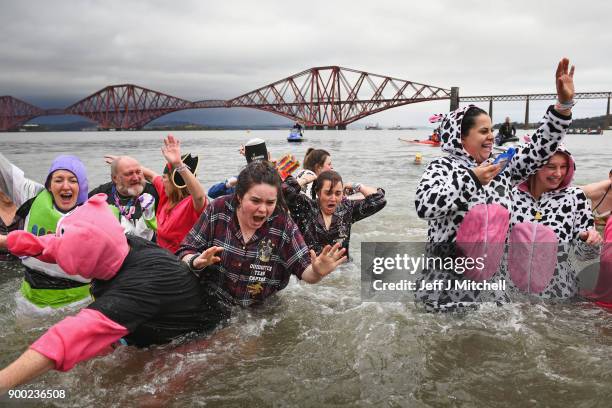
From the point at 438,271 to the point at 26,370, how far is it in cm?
245

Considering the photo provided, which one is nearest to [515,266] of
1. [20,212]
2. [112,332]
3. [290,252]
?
[290,252]

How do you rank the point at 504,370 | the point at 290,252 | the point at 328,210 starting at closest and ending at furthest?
the point at 504,370 → the point at 290,252 → the point at 328,210

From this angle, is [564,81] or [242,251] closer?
[564,81]

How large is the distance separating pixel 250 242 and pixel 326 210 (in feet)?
5.84

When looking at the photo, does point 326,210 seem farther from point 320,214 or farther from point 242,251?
point 242,251

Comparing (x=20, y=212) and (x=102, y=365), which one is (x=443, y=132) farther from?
(x=20, y=212)

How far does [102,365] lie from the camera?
3.10m

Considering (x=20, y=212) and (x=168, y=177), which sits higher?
(x=168, y=177)

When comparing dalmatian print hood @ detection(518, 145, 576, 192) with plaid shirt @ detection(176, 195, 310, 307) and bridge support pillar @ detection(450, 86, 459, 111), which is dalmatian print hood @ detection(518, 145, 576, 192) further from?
bridge support pillar @ detection(450, 86, 459, 111)

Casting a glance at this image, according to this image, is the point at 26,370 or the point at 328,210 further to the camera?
the point at 328,210

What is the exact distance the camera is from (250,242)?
310 cm

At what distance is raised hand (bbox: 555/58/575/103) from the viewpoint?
114 inches

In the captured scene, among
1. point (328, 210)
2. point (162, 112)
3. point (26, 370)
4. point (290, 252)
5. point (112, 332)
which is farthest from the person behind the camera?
point (162, 112)

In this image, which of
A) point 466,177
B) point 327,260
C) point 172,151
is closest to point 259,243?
point 327,260
